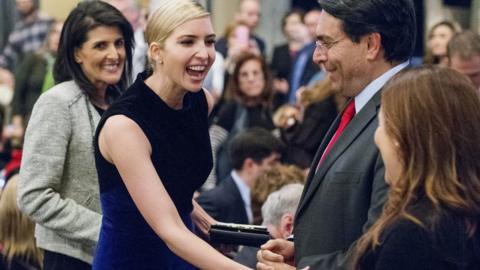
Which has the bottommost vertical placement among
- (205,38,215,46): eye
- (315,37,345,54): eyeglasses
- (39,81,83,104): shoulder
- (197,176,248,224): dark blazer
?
(197,176,248,224): dark blazer

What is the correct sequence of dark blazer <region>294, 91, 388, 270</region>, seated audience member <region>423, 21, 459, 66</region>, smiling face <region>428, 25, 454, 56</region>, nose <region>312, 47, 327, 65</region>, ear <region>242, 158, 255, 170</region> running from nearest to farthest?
dark blazer <region>294, 91, 388, 270</region> → nose <region>312, 47, 327, 65</region> → ear <region>242, 158, 255, 170</region> → seated audience member <region>423, 21, 459, 66</region> → smiling face <region>428, 25, 454, 56</region>

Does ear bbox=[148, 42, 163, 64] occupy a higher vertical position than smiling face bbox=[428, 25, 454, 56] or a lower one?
higher

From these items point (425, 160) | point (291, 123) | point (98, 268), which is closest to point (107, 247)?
point (98, 268)

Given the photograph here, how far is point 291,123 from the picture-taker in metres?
12.0

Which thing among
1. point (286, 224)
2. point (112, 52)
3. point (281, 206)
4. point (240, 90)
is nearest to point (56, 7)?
point (240, 90)

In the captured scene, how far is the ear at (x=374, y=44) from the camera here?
5188 mm

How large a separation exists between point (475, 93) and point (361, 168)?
54 cm

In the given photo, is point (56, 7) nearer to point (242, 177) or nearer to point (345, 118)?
point (242, 177)

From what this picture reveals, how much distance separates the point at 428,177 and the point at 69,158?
7.74 feet

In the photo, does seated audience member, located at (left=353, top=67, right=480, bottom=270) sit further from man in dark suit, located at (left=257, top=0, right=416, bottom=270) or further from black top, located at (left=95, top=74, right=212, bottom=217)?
black top, located at (left=95, top=74, right=212, bottom=217)

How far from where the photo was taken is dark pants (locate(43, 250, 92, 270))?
6383 mm

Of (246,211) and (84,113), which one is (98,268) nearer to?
(84,113)

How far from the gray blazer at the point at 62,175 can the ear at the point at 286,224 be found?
1.26 metres

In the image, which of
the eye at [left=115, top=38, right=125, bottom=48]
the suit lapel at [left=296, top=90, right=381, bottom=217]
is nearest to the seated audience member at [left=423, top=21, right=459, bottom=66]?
the eye at [left=115, top=38, right=125, bottom=48]
